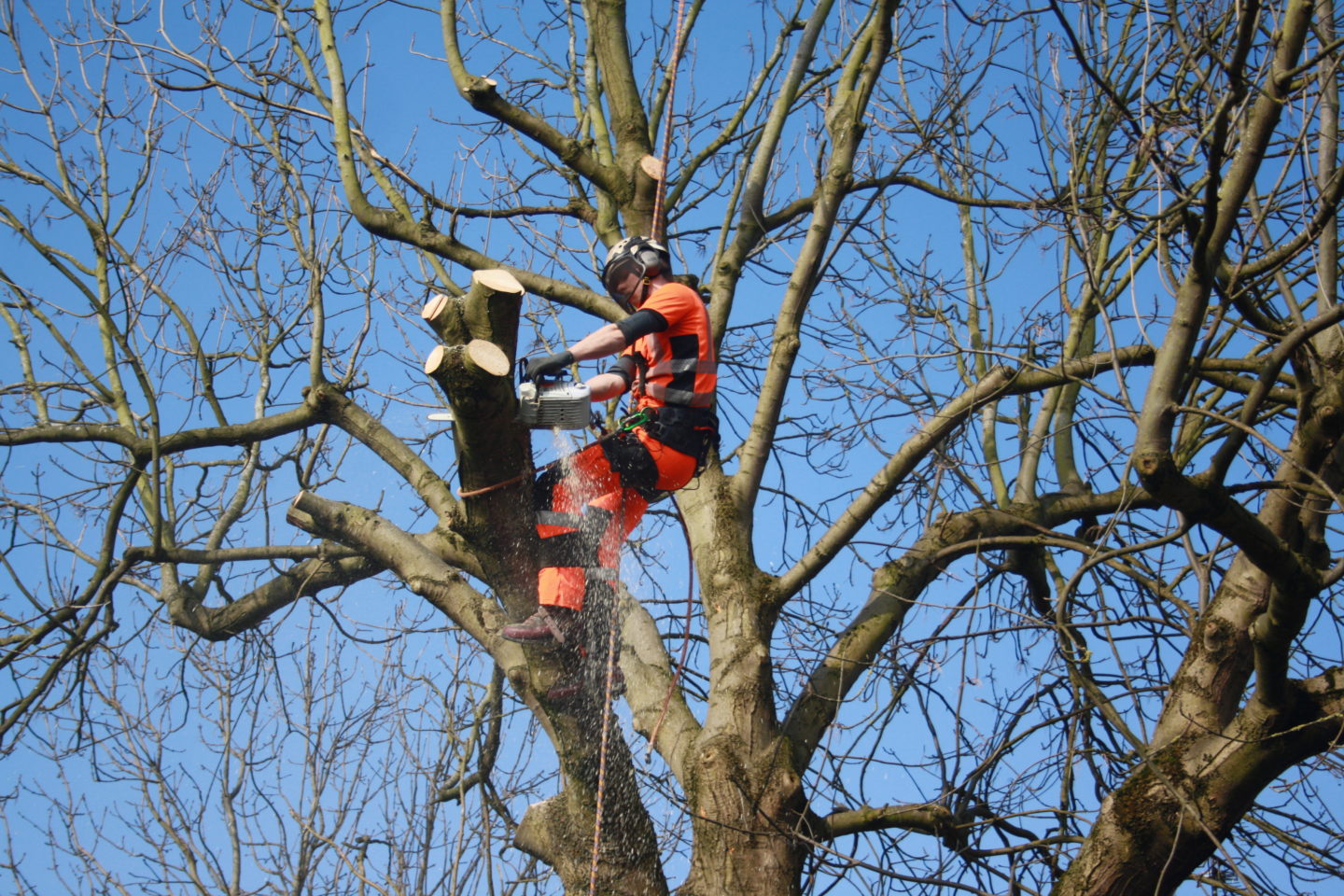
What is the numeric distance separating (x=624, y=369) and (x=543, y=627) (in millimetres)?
992

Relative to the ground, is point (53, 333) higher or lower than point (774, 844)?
higher

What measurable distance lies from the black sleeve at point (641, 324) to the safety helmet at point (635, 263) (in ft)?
1.09

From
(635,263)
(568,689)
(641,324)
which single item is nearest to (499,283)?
(641,324)

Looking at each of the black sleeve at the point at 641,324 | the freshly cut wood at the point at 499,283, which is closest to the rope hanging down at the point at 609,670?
the black sleeve at the point at 641,324

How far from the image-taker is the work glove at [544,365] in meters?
3.93

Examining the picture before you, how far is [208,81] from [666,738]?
4.35 meters

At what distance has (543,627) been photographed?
4.14 meters

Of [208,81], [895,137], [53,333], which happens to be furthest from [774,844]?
[208,81]

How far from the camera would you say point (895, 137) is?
584 cm

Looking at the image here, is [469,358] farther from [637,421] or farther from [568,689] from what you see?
[568,689]

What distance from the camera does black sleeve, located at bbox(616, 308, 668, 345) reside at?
433 cm

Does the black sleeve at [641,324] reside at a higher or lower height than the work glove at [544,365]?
higher

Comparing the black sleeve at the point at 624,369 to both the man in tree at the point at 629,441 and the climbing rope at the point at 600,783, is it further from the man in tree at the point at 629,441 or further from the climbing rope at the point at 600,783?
the climbing rope at the point at 600,783

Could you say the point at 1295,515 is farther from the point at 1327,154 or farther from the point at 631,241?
the point at 631,241
